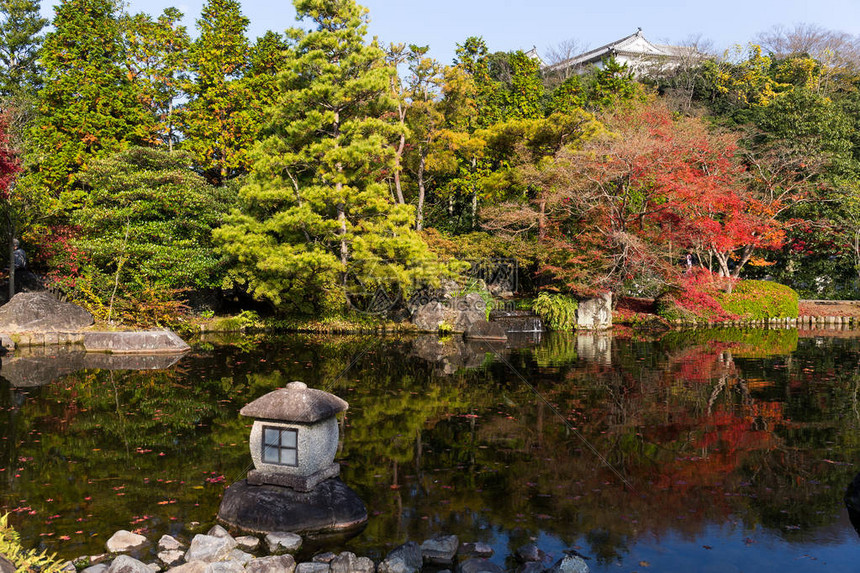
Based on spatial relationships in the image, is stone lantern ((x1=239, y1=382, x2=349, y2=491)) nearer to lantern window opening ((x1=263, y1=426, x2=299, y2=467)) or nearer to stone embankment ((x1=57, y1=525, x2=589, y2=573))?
lantern window opening ((x1=263, y1=426, x2=299, y2=467))

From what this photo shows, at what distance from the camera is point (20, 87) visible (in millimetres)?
25906

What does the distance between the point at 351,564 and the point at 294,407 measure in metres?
1.64

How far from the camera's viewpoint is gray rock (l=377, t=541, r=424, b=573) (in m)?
4.64

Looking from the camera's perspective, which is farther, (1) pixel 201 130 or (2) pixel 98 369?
(1) pixel 201 130

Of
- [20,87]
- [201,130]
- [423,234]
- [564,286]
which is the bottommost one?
[564,286]

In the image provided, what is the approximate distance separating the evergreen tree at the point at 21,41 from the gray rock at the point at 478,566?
29.5 metres

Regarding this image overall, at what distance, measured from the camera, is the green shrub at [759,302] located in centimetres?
2209

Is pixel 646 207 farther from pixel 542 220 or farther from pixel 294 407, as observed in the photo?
pixel 294 407

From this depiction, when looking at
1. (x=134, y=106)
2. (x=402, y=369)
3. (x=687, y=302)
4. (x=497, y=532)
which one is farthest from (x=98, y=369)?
(x=687, y=302)

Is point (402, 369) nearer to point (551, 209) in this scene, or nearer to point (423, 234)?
point (423, 234)

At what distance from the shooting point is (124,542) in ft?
16.6

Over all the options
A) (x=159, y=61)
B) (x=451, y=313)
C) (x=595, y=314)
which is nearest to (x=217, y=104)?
(x=159, y=61)

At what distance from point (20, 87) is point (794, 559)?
101 feet

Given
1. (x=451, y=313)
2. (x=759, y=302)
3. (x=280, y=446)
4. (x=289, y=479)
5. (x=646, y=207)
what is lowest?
(x=289, y=479)
